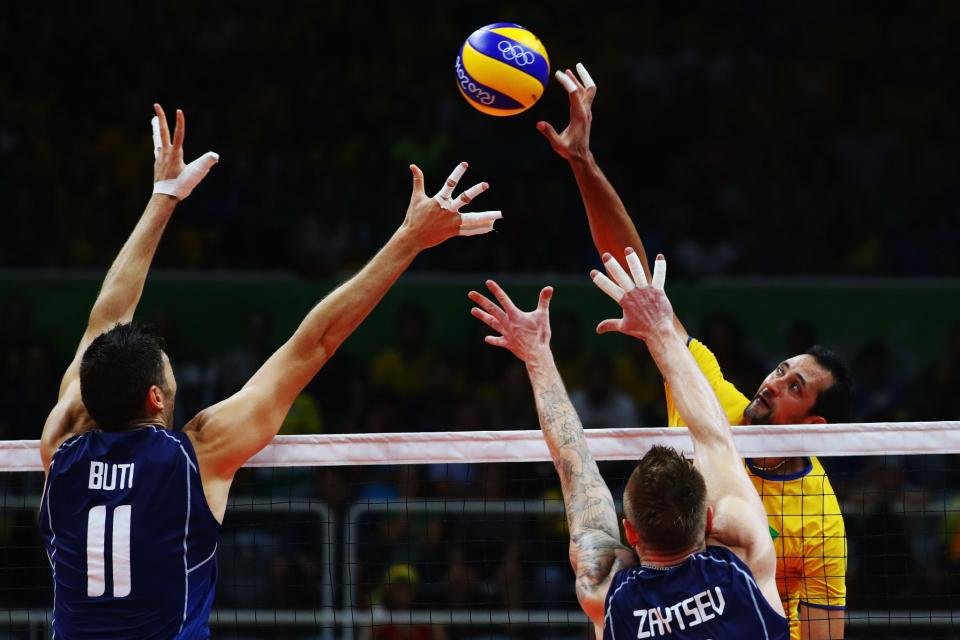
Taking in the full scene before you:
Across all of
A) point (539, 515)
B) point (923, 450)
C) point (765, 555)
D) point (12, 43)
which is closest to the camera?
point (765, 555)

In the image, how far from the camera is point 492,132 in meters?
16.7

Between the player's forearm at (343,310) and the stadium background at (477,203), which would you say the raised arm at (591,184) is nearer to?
the player's forearm at (343,310)

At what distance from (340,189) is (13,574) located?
650 cm

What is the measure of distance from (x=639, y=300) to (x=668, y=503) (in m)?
0.94

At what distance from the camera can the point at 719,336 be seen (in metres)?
13.3

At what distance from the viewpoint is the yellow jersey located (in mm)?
6277

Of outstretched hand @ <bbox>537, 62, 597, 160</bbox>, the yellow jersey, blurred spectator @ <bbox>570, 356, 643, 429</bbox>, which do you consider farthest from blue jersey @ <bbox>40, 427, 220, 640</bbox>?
blurred spectator @ <bbox>570, 356, 643, 429</bbox>

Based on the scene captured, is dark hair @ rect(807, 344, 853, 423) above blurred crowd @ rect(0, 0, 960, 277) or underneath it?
underneath

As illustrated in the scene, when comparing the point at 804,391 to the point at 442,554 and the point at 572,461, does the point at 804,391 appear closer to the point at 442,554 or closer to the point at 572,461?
the point at 572,461

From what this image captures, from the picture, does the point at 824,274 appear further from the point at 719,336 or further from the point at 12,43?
the point at 12,43

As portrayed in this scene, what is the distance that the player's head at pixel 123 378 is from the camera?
189 inches

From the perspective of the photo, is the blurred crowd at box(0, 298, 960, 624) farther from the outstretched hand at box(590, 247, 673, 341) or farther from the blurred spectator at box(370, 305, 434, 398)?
the outstretched hand at box(590, 247, 673, 341)

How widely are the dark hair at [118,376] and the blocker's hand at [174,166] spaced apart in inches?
46.7

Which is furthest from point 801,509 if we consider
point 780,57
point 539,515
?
point 780,57
